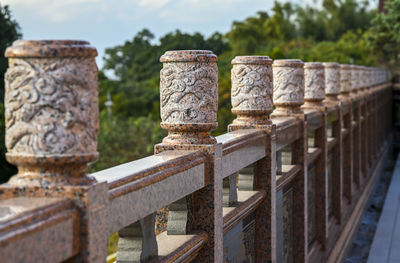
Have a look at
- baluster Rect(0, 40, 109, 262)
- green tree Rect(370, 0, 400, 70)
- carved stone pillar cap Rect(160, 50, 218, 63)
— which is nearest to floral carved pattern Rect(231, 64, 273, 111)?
carved stone pillar cap Rect(160, 50, 218, 63)

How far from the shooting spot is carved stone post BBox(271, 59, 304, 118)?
584 cm

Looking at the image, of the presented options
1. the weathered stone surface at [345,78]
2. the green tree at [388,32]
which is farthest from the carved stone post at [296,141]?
the green tree at [388,32]

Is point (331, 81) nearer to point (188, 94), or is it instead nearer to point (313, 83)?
point (313, 83)

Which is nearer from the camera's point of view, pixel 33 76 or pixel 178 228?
pixel 33 76

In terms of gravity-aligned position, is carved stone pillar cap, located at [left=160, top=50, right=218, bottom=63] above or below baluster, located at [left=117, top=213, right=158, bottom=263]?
above

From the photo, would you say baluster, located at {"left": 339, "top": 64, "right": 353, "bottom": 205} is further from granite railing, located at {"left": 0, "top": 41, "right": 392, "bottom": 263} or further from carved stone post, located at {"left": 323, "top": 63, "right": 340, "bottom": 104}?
granite railing, located at {"left": 0, "top": 41, "right": 392, "bottom": 263}

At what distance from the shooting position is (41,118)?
1.81 meters

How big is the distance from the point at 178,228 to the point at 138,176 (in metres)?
0.77

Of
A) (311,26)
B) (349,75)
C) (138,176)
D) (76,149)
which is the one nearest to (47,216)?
(76,149)

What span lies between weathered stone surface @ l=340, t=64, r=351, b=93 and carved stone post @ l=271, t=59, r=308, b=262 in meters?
4.51

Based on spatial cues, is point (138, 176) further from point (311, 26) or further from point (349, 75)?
point (311, 26)

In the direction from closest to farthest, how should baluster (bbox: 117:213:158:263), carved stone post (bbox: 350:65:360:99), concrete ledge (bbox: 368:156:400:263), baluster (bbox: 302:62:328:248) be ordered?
1. baluster (bbox: 117:213:158:263)
2. baluster (bbox: 302:62:328:248)
3. concrete ledge (bbox: 368:156:400:263)
4. carved stone post (bbox: 350:65:360:99)

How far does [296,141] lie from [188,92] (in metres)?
3.05

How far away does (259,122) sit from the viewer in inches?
175
